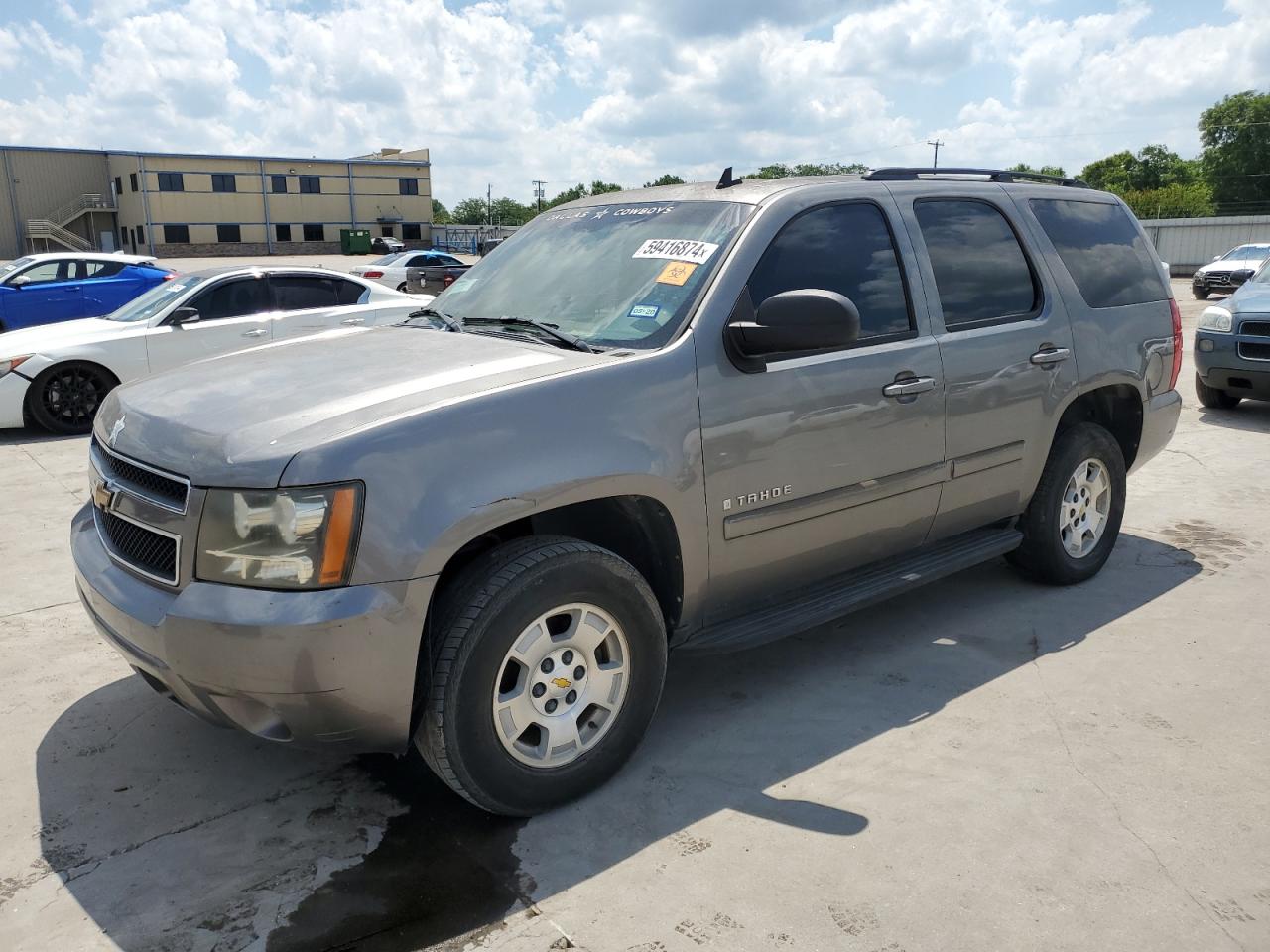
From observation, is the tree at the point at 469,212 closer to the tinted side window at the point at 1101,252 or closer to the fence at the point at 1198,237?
the fence at the point at 1198,237

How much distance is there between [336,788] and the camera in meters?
3.41

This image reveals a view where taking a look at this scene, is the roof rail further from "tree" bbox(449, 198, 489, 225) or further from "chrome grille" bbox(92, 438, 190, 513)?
"tree" bbox(449, 198, 489, 225)

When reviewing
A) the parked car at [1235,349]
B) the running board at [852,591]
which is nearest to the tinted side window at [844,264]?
the running board at [852,591]

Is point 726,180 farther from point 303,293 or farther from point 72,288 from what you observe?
point 72,288

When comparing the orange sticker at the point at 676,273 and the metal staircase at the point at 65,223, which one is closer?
the orange sticker at the point at 676,273

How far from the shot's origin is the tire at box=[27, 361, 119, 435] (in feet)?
30.3

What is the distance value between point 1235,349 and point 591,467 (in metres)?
8.72

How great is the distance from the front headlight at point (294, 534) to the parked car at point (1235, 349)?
9.25m

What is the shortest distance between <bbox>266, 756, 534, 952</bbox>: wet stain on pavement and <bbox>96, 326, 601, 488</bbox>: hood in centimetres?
115

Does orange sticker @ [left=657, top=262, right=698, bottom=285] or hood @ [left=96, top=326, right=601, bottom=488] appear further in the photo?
orange sticker @ [left=657, top=262, right=698, bottom=285]

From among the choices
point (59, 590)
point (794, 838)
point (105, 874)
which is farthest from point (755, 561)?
point (59, 590)

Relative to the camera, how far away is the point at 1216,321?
9867 millimetres

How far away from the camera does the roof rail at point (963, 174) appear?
439 centimetres

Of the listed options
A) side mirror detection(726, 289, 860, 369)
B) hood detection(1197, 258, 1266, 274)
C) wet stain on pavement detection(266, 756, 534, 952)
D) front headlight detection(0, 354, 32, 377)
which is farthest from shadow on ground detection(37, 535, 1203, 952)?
hood detection(1197, 258, 1266, 274)
